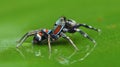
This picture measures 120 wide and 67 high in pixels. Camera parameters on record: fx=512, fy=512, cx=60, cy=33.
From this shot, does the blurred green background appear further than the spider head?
No

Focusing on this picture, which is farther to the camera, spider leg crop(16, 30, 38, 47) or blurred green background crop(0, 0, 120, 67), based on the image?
spider leg crop(16, 30, 38, 47)

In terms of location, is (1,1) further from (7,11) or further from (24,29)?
(24,29)

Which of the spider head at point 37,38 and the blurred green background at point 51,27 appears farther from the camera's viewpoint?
the spider head at point 37,38

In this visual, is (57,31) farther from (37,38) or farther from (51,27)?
(51,27)

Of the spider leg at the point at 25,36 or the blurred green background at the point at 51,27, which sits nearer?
the blurred green background at the point at 51,27

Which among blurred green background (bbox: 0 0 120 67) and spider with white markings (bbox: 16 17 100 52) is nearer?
blurred green background (bbox: 0 0 120 67)

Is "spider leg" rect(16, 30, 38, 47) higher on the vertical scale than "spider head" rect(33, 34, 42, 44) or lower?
higher

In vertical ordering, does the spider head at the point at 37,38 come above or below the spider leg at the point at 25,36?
below

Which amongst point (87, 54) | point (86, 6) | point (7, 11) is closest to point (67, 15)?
point (86, 6)

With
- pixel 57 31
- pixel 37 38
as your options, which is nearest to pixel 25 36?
pixel 37 38

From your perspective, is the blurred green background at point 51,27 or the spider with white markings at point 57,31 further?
the spider with white markings at point 57,31
